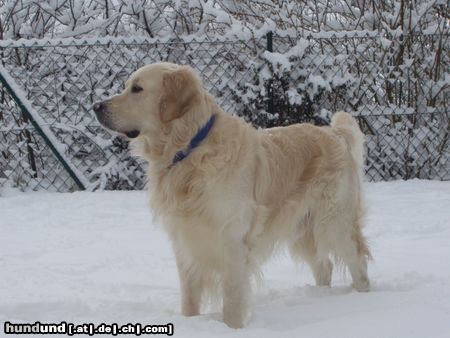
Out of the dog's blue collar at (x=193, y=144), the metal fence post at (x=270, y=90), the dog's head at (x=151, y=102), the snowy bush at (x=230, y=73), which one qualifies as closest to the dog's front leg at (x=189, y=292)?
the dog's blue collar at (x=193, y=144)

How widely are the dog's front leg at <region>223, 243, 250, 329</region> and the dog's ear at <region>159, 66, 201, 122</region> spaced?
74cm

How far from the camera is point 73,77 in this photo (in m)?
7.05

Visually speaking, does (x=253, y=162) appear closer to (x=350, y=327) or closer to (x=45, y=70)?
(x=350, y=327)

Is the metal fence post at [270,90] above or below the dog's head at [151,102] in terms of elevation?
below

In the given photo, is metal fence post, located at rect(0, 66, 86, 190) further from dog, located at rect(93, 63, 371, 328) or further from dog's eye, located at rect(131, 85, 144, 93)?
dog's eye, located at rect(131, 85, 144, 93)

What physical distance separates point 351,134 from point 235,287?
140 cm

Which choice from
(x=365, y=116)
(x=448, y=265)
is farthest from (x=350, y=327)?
(x=365, y=116)

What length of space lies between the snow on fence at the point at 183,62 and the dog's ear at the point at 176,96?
3.88m

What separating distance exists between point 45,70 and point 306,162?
4494mm

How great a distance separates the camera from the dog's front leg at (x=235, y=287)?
2967 millimetres

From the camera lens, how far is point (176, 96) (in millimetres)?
3049

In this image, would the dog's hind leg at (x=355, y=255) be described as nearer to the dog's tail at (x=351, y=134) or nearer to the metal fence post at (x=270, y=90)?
the dog's tail at (x=351, y=134)

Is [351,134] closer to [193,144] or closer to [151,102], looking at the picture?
[193,144]

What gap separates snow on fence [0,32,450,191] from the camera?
6.93 meters
